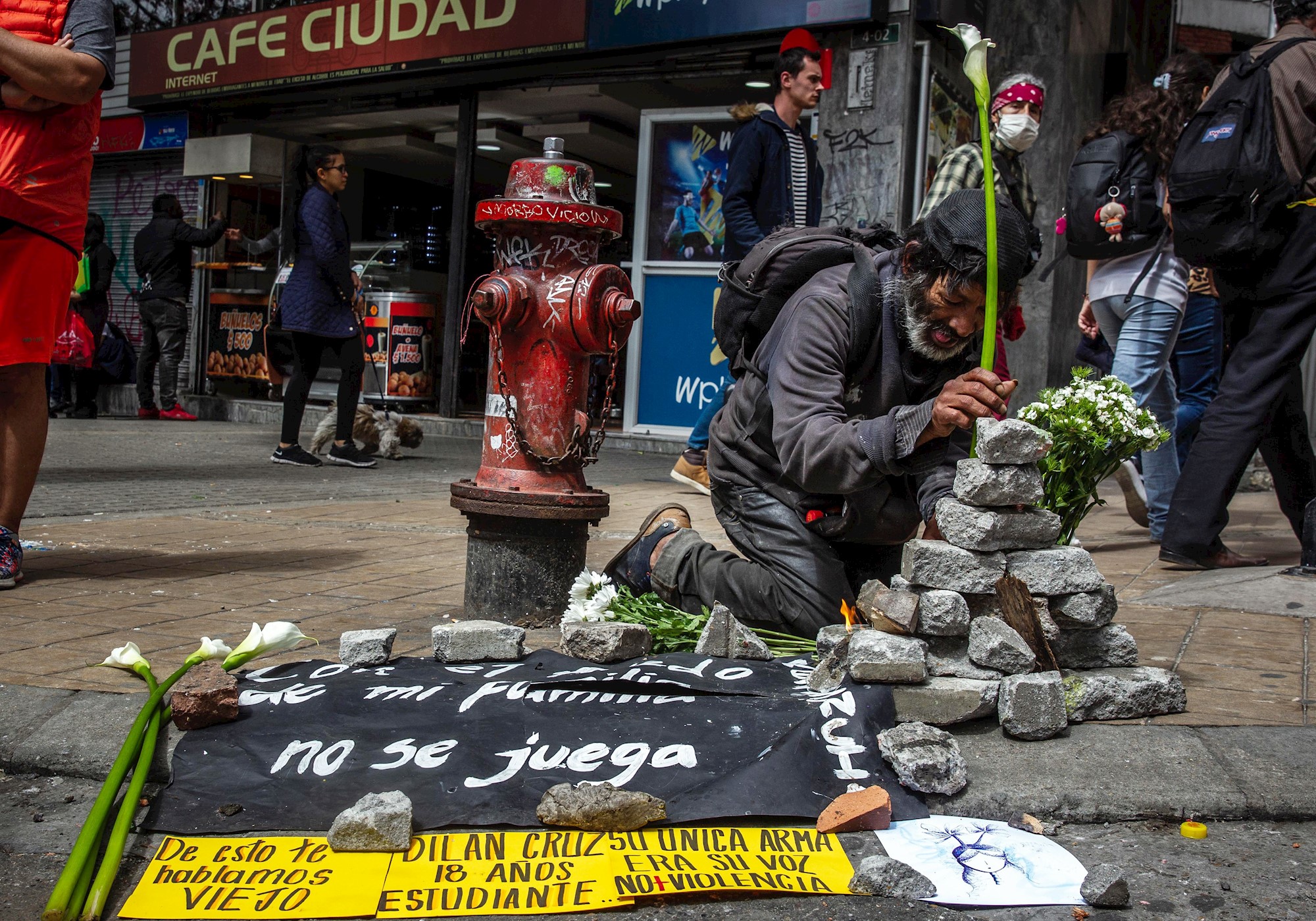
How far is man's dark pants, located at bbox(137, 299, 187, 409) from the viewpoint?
11.6m

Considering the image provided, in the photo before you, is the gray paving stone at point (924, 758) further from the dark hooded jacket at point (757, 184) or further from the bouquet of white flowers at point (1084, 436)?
the dark hooded jacket at point (757, 184)

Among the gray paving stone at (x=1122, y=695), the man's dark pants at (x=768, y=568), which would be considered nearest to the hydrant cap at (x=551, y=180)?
the man's dark pants at (x=768, y=568)

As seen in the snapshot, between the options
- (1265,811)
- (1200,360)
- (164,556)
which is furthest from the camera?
(1200,360)

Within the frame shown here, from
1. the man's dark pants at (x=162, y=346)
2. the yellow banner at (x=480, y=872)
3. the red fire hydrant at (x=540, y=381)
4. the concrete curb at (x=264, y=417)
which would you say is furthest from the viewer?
the man's dark pants at (x=162, y=346)

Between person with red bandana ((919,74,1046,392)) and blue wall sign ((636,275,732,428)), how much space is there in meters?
4.68

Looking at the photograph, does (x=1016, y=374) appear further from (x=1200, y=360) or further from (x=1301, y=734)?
(x=1301, y=734)

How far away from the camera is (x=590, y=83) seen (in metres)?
10.4

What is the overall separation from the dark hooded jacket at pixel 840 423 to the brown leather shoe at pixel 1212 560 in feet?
5.30

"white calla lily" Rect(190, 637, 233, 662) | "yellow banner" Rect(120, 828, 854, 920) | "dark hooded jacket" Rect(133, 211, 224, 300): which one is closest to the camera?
"yellow banner" Rect(120, 828, 854, 920)

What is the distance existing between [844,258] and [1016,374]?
7628 millimetres

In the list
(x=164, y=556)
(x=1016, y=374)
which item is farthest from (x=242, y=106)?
(x=164, y=556)

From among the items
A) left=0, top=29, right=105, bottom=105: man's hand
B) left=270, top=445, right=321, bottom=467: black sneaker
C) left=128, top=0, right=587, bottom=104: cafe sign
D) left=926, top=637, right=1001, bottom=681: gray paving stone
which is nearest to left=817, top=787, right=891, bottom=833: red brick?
left=926, top=637, right=1001, bottom=681: gray paving stone

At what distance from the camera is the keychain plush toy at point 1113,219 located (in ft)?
16.2

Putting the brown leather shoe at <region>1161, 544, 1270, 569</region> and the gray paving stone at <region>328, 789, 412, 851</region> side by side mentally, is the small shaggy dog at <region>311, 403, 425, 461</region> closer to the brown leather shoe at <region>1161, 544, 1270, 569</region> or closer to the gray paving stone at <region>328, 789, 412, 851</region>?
the brown leather shoe at <region>1161, 544, 1270, 569</region>
